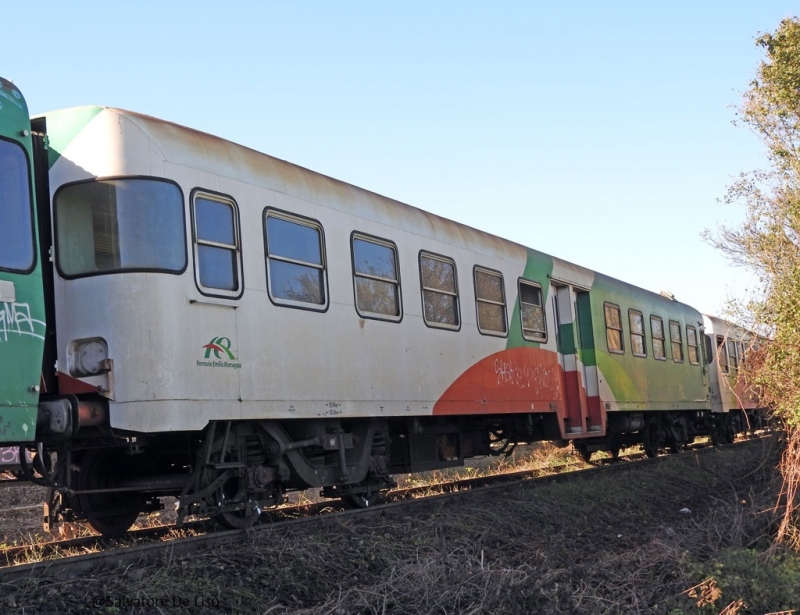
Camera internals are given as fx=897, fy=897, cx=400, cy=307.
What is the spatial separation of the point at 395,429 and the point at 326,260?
289 centimetres

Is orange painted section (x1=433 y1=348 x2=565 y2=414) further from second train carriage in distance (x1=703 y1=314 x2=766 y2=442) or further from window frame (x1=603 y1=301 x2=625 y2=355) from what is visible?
second train carriage in distance (x1=703 y1=314 x2=766 y2=442)

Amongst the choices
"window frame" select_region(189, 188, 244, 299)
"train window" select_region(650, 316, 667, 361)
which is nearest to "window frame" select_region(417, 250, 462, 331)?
"window frame" select_region(189, 188, 244, 299)

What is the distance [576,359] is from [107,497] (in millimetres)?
7818

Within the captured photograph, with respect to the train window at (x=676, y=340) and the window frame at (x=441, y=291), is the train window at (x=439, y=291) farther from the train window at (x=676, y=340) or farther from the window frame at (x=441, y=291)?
the train window at (x=676, y=340)

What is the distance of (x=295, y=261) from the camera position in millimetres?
7949

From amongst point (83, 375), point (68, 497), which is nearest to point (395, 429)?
point (68, 497)

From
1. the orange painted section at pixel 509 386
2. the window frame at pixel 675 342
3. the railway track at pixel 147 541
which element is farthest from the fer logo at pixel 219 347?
the window frame at pixel 675 342

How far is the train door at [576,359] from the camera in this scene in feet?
44.4

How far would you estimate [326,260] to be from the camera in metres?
8.28

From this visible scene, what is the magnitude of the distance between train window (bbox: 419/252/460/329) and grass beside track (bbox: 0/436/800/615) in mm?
2031

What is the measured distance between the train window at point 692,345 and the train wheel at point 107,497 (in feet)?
46.6

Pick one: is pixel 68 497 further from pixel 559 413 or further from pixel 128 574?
pixel 559 413

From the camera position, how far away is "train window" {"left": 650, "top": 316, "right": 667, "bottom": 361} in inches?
678

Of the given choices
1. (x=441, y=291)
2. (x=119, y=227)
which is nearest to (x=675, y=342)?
(x=441, y=291)
